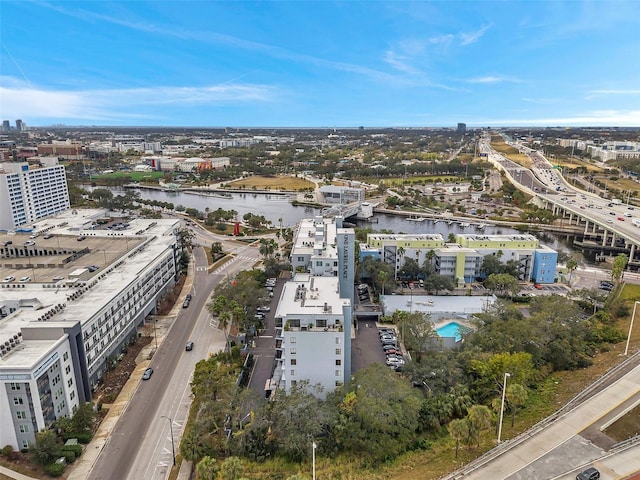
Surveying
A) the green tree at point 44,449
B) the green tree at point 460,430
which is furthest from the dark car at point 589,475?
the green tree at point 44,449

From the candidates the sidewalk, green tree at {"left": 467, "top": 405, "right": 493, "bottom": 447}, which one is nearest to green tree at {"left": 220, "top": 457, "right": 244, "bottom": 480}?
the sidewalk

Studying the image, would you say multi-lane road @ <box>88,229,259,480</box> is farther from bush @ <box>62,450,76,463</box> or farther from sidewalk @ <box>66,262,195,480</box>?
bush @ <box>62,450,76,463</box>

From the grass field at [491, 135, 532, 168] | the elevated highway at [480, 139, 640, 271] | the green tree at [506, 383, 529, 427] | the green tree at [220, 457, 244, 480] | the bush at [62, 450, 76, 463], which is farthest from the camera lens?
the grass field at [491, 135, 532, 168]

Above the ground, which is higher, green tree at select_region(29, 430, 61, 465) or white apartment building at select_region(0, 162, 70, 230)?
white apartment building at select_region(0, 162, 70, 230)

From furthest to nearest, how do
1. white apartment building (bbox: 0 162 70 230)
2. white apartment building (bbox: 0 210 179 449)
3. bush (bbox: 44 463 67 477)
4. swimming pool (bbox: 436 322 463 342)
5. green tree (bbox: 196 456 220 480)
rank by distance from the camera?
white apartment building (bbox: 0 162 70 230)
swimming pool (bbox: 436 322 463 342)
white apartment building (bbox: 0 210 179 449)
bush (bbox: 44 463 67 477)
green tree (bbox: 196 456 220 480)

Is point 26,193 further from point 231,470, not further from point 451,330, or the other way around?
point 231,470

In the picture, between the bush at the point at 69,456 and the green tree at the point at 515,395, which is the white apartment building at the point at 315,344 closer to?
the green tree at the point at 515,395
